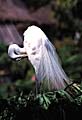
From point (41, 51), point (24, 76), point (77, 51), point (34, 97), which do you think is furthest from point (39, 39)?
point (77, 51)

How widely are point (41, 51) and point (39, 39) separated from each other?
3.4 inches

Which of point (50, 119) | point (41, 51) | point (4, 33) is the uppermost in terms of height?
point (4, 33)

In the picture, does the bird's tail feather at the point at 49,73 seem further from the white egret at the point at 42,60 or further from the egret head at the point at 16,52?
the egret head at the point at 16,52

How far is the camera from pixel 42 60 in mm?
3393

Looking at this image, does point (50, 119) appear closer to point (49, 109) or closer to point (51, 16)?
point (49, 109)

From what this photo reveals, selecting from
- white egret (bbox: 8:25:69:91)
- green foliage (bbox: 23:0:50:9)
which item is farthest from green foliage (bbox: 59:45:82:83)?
green foliage (bbox: 23:0:50:9)

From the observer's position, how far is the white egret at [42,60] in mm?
3363

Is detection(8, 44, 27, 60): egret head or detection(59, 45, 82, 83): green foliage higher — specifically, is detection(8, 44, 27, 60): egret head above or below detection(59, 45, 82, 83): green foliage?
below

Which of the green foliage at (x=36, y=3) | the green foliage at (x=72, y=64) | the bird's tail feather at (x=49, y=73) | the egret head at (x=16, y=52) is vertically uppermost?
the green foliage at (x=36, y=3)

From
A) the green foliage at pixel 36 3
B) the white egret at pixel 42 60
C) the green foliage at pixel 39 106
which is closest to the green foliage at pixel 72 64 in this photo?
the white egret at pixel 42 60

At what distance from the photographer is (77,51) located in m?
14.5

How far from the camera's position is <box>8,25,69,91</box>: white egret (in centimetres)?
336

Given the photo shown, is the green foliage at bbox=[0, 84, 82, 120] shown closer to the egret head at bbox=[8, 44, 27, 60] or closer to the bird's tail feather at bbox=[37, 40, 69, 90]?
the bird's tail feather at bbox=[37, 40, 69, 90]

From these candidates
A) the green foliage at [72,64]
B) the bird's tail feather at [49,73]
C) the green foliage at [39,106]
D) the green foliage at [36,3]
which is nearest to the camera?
the green foliage at [39,106]
